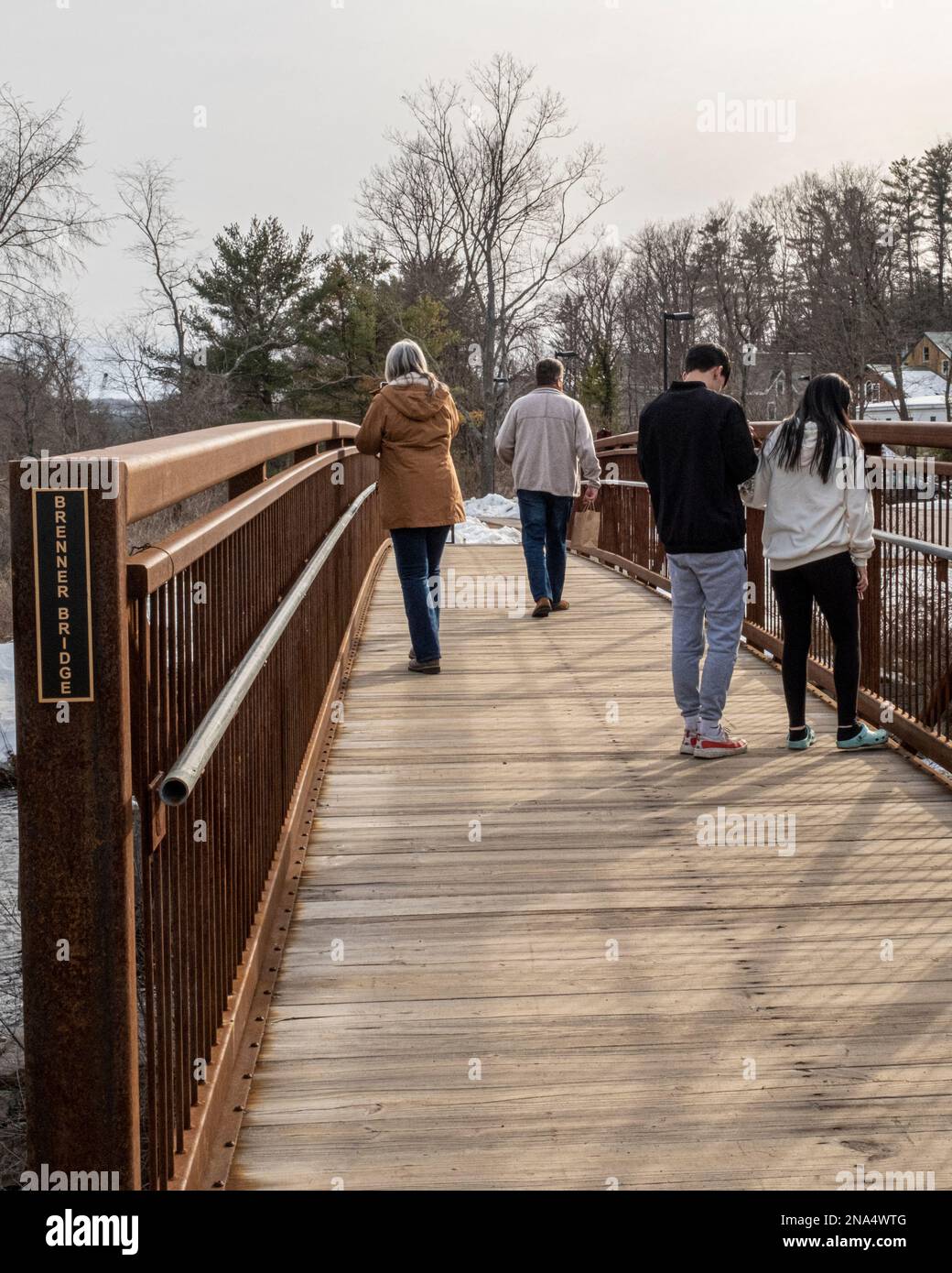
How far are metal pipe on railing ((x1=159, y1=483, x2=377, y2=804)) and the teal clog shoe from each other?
2.52 m

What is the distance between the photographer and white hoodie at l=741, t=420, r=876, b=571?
5.79 metres

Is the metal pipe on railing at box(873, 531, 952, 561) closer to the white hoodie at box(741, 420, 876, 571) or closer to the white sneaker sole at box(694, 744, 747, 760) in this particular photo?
the white hoodie at box(741, 420, 876, 571)

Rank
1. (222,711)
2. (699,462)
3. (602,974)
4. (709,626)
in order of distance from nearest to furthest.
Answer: (222,711), (602,974), (699,462), (709,626)

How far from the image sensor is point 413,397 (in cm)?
761

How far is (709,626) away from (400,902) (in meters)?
2.44

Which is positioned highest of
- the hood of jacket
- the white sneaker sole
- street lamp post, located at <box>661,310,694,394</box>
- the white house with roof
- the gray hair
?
the white house with roof

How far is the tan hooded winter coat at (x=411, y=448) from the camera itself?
7.62 metres

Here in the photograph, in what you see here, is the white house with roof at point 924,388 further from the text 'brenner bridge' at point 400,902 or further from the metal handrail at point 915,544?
the text 'brenner bridge' at point 400,902

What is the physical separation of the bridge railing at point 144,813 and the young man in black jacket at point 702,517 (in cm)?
247

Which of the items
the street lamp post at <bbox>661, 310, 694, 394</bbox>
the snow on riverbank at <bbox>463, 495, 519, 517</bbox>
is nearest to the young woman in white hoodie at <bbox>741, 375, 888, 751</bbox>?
the street lamp post at <bbox>661, 310, 694, 394</bbox>

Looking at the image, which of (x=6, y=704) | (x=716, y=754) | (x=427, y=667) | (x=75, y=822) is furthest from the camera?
(x=6, y=704)

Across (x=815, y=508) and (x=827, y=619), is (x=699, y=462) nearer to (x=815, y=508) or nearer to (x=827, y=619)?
(x=815, y=508)

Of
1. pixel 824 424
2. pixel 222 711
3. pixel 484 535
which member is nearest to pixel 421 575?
pixel 824 424

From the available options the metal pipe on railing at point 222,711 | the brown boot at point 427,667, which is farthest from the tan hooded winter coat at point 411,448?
the metal pipe on railing at point 222,711
